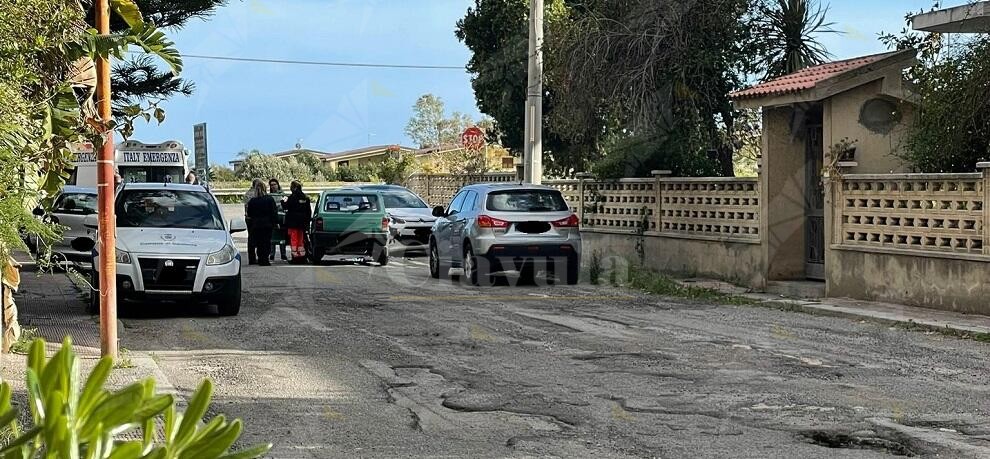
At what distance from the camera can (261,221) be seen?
23.1 meters

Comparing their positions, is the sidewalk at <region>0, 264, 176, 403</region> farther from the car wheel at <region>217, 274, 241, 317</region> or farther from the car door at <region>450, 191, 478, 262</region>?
the car door at <region>450, 191, 478, 262</region>

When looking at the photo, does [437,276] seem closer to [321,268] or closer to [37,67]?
[321,268]

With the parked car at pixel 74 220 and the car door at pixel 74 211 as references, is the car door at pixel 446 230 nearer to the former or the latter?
the parked car at pixel 74 220

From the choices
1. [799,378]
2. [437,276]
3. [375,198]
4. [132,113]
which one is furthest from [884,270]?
[375,198]

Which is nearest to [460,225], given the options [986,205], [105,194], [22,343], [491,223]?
[491,223]

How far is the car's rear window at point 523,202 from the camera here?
19.5 meters

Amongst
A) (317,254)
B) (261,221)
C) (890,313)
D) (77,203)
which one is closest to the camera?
(890,313)

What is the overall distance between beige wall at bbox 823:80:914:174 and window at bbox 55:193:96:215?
13.5 meters

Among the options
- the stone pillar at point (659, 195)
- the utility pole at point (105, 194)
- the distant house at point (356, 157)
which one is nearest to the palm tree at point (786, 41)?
the stone pillar at point (659, 195)

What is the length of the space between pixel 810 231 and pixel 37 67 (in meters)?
12.6

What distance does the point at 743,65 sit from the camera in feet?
72.9

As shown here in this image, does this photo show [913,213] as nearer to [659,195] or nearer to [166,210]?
[659,195]

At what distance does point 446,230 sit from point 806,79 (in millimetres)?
6817

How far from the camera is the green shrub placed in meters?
1.64
